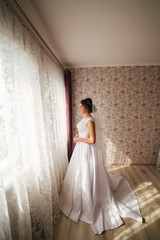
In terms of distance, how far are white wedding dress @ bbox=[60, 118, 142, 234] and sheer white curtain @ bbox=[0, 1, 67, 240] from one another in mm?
246

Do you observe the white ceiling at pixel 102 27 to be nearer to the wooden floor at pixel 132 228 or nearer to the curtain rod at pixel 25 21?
the curtain rod at pixel 25 21

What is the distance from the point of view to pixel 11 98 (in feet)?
2.80

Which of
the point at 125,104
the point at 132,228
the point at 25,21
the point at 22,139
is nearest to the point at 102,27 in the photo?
the point at 25,21

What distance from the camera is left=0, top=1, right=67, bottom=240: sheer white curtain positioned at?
0.80 m

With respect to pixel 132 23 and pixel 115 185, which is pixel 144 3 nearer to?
pixel 132 23

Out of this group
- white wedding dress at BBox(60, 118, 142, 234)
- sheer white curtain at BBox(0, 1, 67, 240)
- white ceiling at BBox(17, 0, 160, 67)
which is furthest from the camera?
white wedding dress at BBox(60, 118, 142, 234)

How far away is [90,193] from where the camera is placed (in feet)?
4.80

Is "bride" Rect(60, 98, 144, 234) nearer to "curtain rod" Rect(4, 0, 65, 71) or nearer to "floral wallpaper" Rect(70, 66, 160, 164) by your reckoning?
"curtain rod" Rect(4, 0, 65, 71)

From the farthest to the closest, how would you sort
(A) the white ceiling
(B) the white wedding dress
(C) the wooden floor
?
(B) the white wedding dress
(C) the wooden floor
(A) the white ceiling

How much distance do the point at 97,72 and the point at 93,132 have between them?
1.84 m

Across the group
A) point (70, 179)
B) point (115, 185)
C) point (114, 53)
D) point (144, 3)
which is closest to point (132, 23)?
point (144, 3)

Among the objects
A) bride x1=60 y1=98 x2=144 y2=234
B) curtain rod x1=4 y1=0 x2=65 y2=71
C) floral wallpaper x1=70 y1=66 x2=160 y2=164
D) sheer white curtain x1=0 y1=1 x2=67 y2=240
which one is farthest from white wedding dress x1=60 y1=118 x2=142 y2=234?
floral wallpaper x1=70 y1=66 x2=160 y2=164

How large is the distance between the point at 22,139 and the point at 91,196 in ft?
3.87

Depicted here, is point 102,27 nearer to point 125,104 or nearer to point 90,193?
point 125,104
